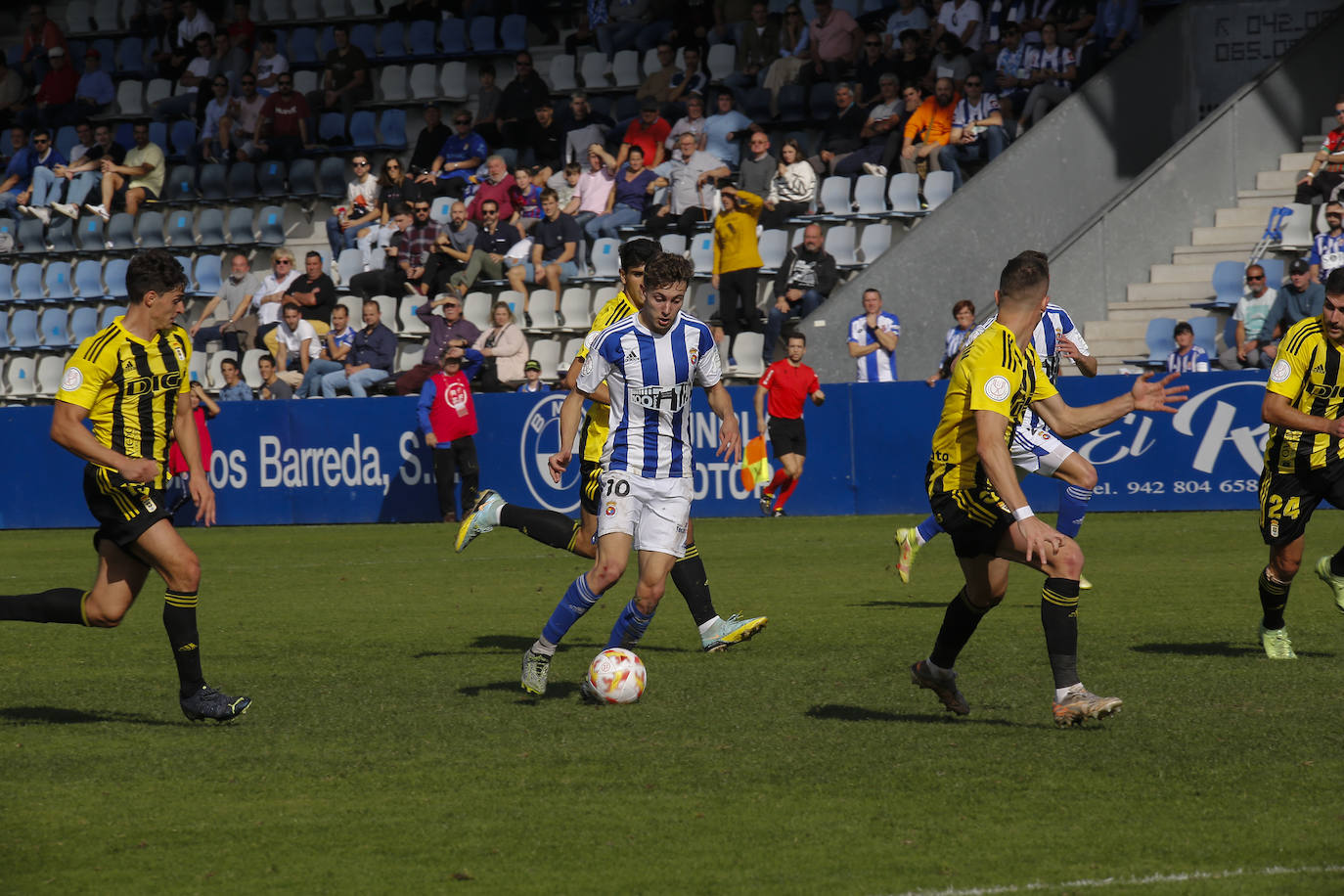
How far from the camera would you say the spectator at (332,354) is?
73.2ft

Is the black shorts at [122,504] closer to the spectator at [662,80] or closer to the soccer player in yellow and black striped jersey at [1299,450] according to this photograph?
the soccer player in yellow and black striped jersey at [1299,450]

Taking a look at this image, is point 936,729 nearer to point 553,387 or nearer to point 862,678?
point 862,678

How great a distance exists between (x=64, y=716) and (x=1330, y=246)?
14743mm

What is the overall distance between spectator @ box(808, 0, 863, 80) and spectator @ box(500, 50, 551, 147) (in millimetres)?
4232

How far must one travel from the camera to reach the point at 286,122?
2702 centimetres

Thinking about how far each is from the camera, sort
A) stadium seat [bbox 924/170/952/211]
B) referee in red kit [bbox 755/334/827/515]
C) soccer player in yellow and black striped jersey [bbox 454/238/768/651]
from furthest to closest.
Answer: stadium seat [bbox 924/170/952/211] → referee in red kit [bbox 755/334/827/515] → soccer player in yellow and black striped jersey [bbox 454/238/768/651]

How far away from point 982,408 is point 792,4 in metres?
18.8

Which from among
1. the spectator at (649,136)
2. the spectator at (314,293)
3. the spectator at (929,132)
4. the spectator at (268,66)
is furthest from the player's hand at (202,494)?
the spectator at (268,66)

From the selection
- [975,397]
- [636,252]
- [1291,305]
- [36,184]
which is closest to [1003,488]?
[975,397]

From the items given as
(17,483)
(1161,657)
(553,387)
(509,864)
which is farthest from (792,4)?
(509,864)

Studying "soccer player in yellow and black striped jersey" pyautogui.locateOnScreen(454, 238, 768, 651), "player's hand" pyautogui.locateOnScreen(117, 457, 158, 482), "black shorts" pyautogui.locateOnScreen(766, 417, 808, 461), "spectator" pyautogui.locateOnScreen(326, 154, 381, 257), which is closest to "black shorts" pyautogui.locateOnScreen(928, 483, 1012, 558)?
"soccer player in yellow and black striped jersey" pyautogui.locateOnScreen(454, 238, 768, 651)

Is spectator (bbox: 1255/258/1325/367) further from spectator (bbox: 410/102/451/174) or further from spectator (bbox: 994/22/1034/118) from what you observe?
spectator (bbox: 410/102/451/174)

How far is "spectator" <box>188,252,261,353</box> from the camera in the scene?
2452cm

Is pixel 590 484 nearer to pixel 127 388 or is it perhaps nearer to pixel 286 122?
pixel 127 388
